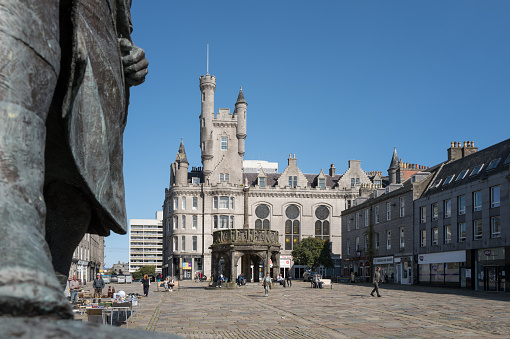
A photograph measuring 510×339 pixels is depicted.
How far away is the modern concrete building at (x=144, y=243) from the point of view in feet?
633

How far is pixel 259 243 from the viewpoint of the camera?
4194cm

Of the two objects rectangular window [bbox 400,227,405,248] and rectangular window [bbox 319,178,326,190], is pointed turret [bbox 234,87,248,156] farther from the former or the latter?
rectangular window [bbox 400,227,405,248]

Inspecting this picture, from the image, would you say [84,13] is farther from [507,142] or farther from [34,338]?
[507,142]

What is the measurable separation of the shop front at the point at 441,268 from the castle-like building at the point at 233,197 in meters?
27.4

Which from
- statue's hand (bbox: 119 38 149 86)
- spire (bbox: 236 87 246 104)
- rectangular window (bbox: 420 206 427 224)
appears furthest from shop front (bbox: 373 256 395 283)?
statue's hand (bbox: 119 38 149 86)

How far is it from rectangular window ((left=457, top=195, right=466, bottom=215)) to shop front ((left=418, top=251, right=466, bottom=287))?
3.21 meters

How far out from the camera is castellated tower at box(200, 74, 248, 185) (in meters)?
82.9

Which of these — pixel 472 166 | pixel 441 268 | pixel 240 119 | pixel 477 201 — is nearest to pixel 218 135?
pixel 240 119

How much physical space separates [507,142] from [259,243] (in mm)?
19966

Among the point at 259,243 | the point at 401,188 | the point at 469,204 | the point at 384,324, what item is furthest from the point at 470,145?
the point at 384,324

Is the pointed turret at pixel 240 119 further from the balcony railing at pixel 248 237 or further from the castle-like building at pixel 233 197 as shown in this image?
the balcony railing at pixel 248 237

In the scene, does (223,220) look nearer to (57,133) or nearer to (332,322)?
(332,322)

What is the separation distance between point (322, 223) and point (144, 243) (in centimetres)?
12300

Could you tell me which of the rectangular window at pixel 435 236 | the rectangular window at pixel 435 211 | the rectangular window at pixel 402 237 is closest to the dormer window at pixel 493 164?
the rectangular window at pixel 435 211
